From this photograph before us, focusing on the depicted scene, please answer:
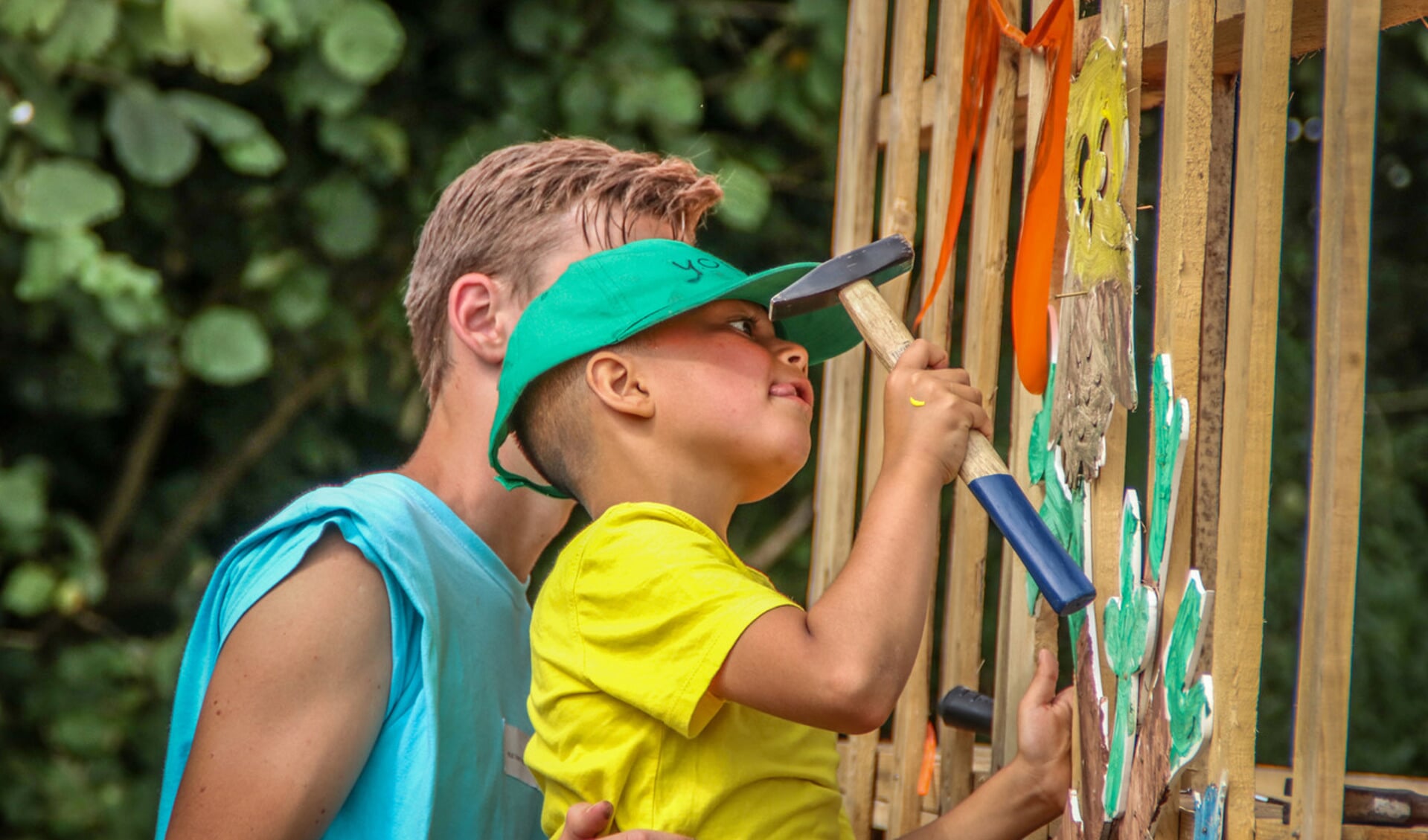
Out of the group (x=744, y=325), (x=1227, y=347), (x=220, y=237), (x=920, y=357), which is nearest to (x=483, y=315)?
(x=744, y=325)

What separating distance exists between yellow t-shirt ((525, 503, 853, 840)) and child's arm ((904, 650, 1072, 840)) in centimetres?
16

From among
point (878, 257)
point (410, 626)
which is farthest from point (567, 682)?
point (878, 257)

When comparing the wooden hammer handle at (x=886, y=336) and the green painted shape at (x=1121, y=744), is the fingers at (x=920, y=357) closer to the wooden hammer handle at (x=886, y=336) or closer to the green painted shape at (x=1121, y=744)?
the wooden hammer handle at (x=886, y=336)

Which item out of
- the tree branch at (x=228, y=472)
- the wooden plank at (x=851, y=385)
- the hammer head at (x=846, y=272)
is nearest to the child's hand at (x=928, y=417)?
the hammer head at (x=846, y=272)

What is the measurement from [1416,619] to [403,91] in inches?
121

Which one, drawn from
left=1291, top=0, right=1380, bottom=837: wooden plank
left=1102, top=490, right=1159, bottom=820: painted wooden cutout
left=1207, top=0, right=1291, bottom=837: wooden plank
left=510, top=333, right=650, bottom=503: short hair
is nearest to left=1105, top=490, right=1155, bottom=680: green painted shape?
left=1102, top=490, right=1159, bottom=820: painted wooden cutout

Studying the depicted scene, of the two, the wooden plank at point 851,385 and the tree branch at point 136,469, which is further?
the tree branch at point 136,469

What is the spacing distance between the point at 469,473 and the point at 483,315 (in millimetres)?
211

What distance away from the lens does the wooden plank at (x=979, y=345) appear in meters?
1.68

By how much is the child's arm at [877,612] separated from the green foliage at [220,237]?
155cm

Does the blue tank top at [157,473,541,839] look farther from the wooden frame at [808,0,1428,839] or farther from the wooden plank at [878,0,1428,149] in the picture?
the wooden plank at [878,0,1428,149]

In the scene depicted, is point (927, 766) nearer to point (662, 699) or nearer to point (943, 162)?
point (662, 699)

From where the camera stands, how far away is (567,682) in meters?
1.39

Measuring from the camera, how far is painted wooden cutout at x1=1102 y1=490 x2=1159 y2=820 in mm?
1197
